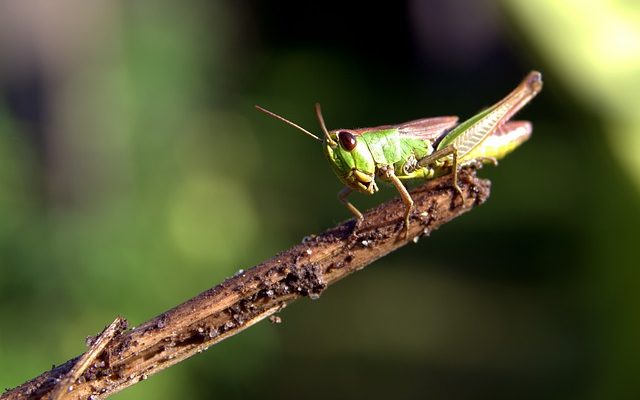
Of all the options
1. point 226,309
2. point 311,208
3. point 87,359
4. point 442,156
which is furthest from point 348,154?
point 311,208

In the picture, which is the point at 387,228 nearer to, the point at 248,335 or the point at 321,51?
the point at 248,335

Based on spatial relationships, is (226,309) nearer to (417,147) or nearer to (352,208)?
(352,208)

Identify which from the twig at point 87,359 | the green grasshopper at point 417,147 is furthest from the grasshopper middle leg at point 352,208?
the twig at point 87,359

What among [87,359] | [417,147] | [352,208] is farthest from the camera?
[417,147]

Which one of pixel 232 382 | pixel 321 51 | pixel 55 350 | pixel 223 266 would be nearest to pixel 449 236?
pixel 223 266

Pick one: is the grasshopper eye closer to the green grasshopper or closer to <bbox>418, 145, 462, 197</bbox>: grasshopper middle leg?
the green grasshopper

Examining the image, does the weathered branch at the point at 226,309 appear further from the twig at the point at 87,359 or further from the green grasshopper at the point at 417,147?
the green grasshopper at the point at 417,147
